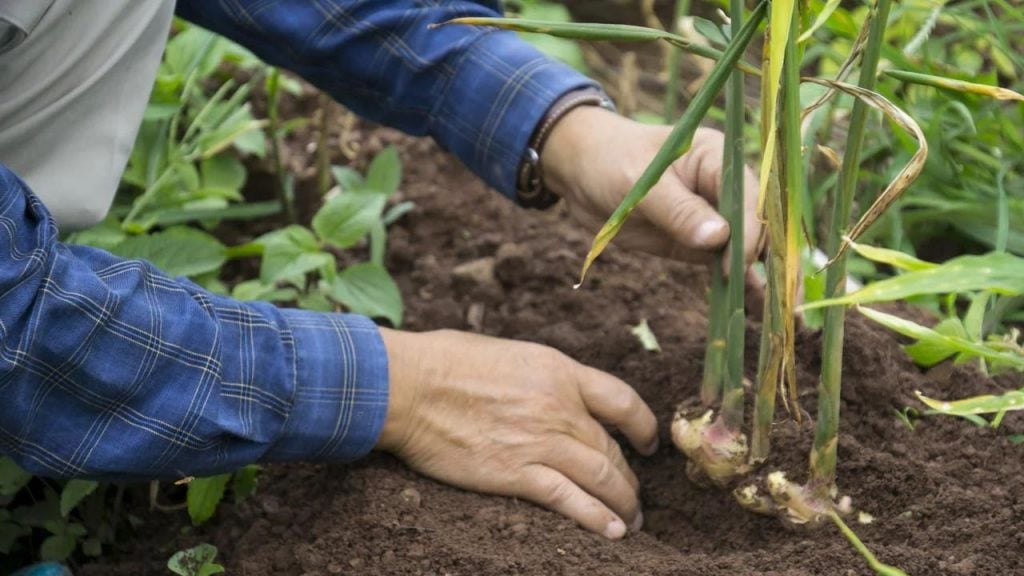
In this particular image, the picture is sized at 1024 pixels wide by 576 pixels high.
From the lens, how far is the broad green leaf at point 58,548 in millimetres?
1319

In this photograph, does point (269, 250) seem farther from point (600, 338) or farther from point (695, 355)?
point (695, 355)

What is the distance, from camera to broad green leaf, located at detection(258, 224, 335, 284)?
1.54 meters

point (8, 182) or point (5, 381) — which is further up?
point (8, 182)

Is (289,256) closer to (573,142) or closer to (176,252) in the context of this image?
(176,252)

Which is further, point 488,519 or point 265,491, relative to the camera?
point 265,491

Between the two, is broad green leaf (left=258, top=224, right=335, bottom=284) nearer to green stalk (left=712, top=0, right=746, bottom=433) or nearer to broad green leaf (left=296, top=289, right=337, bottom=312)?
broad green leaf (left=296, top=289, right=337, bottom=312)

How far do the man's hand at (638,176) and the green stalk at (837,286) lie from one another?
0.59ft


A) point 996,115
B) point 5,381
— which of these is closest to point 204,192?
point 5,381

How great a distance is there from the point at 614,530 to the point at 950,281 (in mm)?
530

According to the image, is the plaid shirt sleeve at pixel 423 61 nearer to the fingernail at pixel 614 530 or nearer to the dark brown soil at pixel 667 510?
the dark brown soil at pixel 667 510

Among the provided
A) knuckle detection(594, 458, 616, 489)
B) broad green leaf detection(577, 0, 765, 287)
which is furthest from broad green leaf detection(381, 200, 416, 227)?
broad green leaf detection(577, 0, 765, 287)

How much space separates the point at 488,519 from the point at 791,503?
0.31m

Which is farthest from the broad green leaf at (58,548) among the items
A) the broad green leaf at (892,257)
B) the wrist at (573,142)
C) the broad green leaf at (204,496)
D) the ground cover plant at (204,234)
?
the broad green leaf at (892,257)

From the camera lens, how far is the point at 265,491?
1365mm
